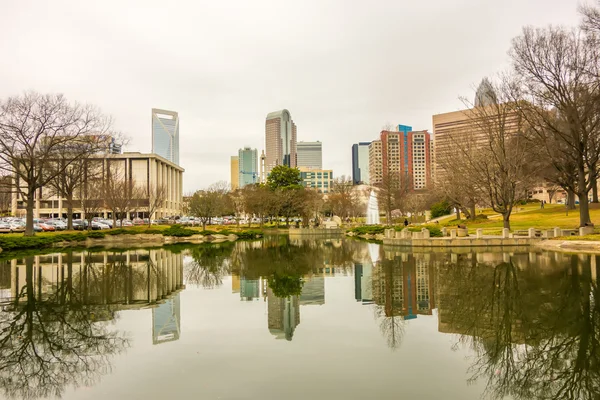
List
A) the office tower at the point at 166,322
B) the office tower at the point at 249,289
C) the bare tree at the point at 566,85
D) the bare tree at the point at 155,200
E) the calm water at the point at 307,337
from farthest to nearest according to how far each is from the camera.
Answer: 1. the bare tree at the point at 155,200
2. the bare tree at the point at 566,85
3. the office tower at the point at 249,289
4. the office tower at the point at 166,322
5. the calm water at the point at 307,337

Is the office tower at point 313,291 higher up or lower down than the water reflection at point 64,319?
lower down

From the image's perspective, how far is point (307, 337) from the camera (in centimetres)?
909

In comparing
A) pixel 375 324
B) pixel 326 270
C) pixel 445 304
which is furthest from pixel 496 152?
pixel 375 324

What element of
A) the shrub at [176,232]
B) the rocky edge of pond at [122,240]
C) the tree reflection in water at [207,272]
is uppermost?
the shrub at [176,232]

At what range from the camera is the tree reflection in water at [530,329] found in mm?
6547

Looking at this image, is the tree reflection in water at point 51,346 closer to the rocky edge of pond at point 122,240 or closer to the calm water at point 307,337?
the calm water at point 307,337

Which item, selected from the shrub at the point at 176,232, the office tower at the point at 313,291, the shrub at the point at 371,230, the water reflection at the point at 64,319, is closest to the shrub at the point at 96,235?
the shrub at the point at 176,232

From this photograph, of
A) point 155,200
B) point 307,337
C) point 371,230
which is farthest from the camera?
point 155,200

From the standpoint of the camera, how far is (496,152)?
37.1 meters

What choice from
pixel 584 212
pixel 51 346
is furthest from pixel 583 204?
pixel 51 346

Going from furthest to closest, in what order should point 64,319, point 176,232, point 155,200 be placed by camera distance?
point 155,200 < point 176,232 < point 64,319

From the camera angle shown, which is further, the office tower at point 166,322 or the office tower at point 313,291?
the office tower at point 313,291

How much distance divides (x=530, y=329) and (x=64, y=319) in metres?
11.0

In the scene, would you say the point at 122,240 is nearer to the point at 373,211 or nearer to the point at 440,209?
the point at 440,209
